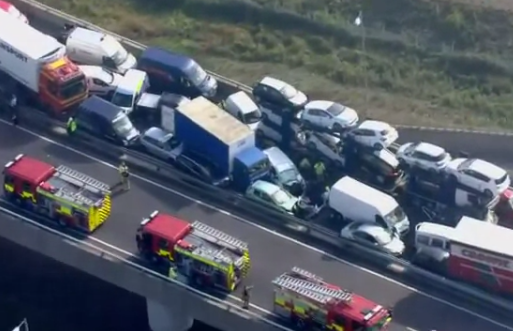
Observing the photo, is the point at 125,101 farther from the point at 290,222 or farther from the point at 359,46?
the point at 359,46

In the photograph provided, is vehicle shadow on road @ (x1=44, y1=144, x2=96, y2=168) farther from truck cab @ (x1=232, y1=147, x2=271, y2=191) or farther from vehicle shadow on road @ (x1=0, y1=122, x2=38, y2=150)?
truck cab @ (x1=232, y1=147, x2=271, y2=191)

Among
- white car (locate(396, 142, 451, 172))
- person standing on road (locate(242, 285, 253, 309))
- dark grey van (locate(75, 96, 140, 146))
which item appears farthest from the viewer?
dark grey van (locate(75, 96, 140, 146))

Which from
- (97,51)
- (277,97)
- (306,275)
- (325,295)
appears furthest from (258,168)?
(97,51)

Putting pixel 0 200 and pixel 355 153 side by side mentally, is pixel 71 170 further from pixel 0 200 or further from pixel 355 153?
pixel 355 153

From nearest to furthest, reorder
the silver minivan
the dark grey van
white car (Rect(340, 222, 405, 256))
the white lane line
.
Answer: the white lane line → white car (Rect(340, 222, 405, 256)) → the silver minivan → the dark grey van

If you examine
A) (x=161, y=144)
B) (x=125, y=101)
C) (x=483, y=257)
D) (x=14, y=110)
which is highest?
(x=14, y=110)

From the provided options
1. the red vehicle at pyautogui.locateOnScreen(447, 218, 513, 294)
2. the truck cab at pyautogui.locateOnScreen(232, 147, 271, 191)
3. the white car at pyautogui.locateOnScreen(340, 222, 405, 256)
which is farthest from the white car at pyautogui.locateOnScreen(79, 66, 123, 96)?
the red vehicle at pyautogui.locateOnScreen(447, 218, 513, 294)

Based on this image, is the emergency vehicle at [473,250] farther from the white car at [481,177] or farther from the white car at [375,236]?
the white car at [481,177]
